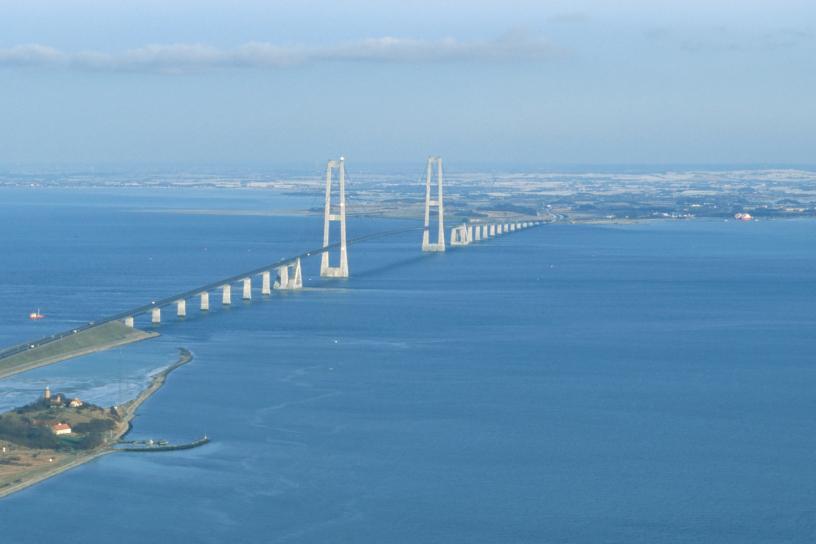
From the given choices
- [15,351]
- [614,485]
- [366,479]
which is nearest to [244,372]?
[15,351]

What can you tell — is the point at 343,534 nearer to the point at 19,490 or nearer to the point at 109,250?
the point at 19,490

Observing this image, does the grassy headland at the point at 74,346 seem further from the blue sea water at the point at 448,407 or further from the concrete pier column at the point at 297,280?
the concrete pier column at the point at 297,280

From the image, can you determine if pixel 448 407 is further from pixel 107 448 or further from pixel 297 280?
pixel 297 280

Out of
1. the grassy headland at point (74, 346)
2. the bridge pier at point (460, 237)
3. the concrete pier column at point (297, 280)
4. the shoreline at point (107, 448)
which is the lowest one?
the bridge pier at point (460, 237)

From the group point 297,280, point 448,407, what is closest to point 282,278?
point 297,280

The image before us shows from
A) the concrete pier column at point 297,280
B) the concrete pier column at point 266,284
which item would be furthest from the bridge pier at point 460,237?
the concrete pier column at point 266,284
